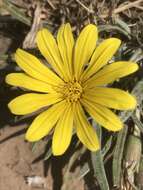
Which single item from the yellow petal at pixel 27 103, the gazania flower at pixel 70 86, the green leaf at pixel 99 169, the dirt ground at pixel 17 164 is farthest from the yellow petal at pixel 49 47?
the dirt ground at pixel 17 164

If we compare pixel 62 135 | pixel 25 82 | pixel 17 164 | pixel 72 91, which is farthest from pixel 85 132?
pixel 17 164

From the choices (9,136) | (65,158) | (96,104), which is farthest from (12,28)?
(96,104)

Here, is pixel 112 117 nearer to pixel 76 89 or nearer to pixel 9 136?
pixel 76 89

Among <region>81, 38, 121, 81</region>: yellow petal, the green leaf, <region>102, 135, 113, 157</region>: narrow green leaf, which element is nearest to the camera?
<region>81, 38, 121, 81</region>: yellow petal

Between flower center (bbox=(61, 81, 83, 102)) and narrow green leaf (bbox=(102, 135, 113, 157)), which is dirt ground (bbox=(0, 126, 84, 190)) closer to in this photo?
narrow green leaf (bbox=(102, 135, 113, 157))

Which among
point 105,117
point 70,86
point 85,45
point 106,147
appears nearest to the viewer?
point 105,117

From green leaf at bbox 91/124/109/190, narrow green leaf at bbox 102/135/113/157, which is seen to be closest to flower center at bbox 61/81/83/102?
green leaf at bbox 91/124/109/190

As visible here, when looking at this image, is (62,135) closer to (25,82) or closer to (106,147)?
(25,82)
